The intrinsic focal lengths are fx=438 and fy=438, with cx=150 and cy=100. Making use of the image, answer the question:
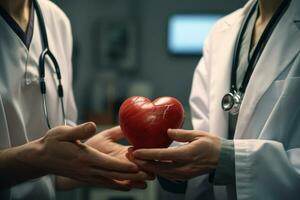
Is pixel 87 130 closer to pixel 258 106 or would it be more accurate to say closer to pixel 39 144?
pixel 39 144


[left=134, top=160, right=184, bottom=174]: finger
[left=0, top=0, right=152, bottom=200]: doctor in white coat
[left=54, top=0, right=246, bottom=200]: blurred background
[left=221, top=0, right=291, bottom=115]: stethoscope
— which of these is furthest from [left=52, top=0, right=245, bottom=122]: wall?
[left=134, top=160, right=184, bottom=174]: finger

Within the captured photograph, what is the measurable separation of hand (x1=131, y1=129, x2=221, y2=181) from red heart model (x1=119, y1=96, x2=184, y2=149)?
3 centimetres

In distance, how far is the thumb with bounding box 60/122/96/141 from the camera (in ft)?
2.67

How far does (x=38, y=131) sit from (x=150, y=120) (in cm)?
31

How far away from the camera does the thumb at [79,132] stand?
81 centimetres

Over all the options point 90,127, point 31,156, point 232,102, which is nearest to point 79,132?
point 90,127

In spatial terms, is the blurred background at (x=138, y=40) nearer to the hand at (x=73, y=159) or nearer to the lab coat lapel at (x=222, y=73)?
the lab coat lapel at (x=222, y=73)

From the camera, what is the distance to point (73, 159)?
87 centimetres

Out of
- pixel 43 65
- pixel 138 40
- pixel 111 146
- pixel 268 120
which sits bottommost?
pixel 138 40

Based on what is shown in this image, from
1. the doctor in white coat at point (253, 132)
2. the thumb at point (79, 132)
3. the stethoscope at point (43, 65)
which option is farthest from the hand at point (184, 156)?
the stethoscope at point (43, 65)

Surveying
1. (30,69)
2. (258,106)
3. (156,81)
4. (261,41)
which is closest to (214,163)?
(258,106)

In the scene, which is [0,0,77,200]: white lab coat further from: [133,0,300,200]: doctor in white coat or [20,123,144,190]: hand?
[133,0,300,200]: doctor in white coat

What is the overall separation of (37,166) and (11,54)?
0.27 m

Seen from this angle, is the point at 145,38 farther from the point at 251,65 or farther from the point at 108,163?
the point at 108,163
